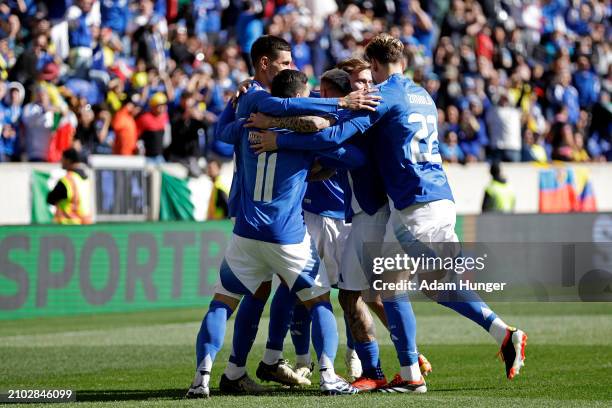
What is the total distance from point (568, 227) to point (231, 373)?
41.5ft

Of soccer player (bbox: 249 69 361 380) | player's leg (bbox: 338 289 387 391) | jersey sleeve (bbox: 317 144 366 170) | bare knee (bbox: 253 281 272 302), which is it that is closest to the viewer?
jersey sleeve (bbox: 317 144 366 170)

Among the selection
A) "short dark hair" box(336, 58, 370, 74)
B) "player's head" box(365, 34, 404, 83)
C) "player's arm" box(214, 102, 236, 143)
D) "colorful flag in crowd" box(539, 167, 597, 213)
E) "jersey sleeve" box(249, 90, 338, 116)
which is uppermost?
"player's head" box(365, 34, 404, 83)

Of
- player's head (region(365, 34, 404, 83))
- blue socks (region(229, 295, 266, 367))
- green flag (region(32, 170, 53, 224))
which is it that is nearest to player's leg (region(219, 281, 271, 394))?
blue socks (region(229, 295, 266, 367))

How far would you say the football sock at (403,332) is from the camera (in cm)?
887

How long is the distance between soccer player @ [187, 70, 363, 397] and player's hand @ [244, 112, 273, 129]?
2.6 inches

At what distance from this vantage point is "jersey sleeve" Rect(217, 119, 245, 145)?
29.7 ft

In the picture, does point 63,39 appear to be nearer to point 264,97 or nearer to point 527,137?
point 527,137

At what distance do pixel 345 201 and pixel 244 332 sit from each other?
1.27 meters

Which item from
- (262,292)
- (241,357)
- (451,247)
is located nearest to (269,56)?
(262,292)

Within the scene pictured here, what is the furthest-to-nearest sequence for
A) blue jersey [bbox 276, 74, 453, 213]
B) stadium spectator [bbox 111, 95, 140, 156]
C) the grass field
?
stadium spectator [bbox 111, 95, 140, 156] < blue jersey [bbox 276, 74, 453, 213] < the grass field

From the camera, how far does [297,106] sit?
8.73 metres

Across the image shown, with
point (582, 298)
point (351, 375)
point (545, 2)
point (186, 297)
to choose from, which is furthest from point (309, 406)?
point (545, 2)

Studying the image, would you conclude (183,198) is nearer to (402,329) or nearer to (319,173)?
(319,173)

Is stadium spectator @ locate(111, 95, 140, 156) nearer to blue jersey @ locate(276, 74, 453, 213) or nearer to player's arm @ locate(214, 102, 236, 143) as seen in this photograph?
player's arm @ locate(214, 102, 236, 143)
